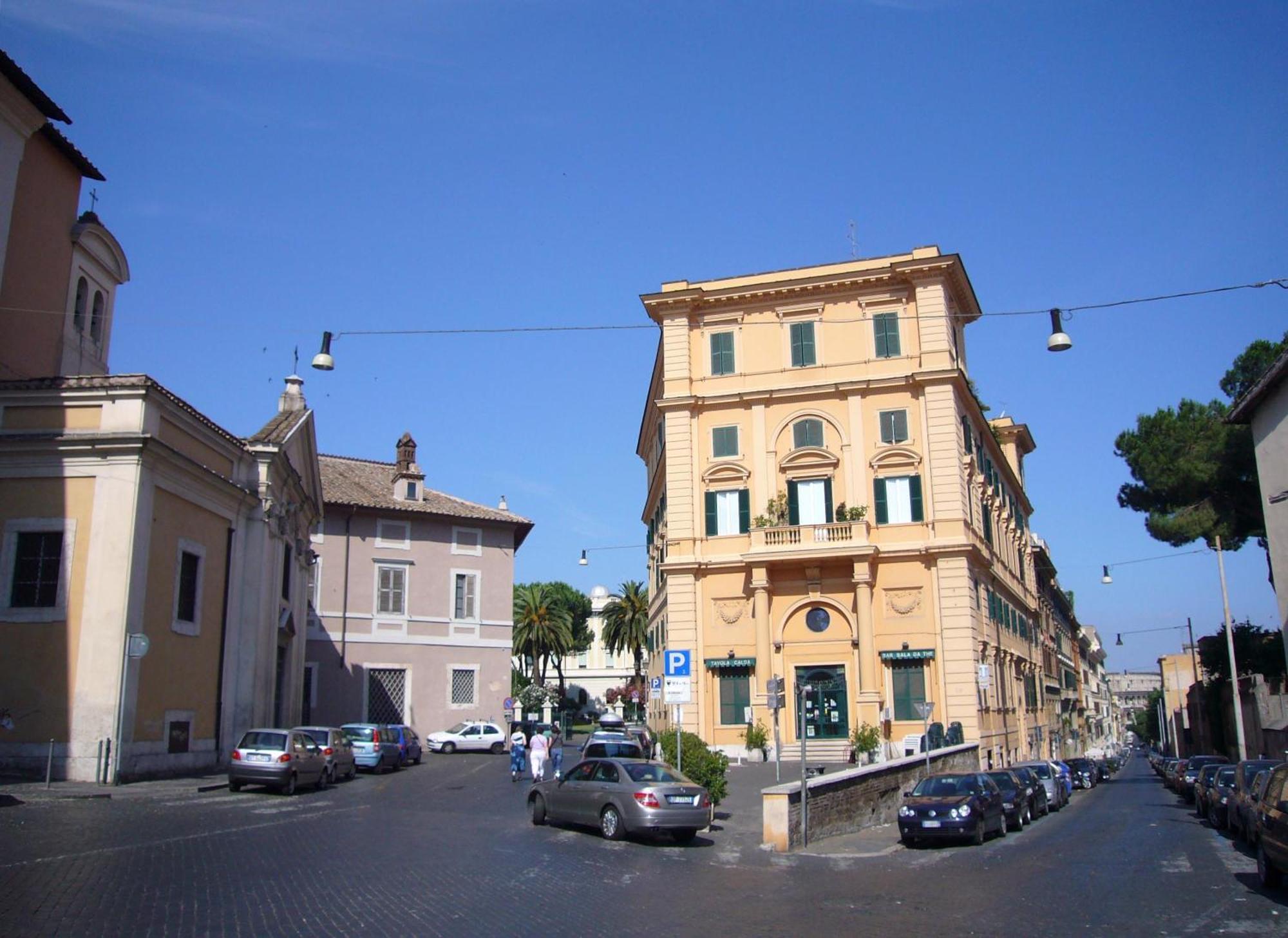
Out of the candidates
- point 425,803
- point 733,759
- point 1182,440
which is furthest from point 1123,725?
point 425,803

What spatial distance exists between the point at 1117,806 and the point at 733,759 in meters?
12.1

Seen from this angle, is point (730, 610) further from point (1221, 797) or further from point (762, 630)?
point (1221, 797)

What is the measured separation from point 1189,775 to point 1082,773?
13512 millimetres

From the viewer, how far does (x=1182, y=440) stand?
44.0m

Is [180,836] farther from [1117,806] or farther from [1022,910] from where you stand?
[1117,806]

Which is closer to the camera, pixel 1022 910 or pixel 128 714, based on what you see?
pixel 1022 910

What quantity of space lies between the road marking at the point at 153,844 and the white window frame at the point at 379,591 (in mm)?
28149

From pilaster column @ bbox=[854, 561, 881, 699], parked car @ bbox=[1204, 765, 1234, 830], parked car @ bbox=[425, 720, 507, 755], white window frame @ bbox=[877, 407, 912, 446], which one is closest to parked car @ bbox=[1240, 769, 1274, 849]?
parked car @ bbox=[1204, 765, 1234, 830]

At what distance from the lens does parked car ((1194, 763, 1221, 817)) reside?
81.3 feet

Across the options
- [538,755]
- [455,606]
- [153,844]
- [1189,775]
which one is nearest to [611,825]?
[153,844]

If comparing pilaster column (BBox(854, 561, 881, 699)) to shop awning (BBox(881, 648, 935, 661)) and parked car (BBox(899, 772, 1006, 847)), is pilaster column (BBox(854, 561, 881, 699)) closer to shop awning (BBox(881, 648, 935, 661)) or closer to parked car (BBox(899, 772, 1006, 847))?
shop awning (BBox(881, 648, 935, 661))

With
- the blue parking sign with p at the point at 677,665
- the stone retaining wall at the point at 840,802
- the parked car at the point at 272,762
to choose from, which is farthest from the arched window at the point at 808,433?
the parked car at the point at 272,762

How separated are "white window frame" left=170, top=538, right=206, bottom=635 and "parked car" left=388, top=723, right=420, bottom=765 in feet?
32.4

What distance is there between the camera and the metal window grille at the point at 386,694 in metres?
46.0
